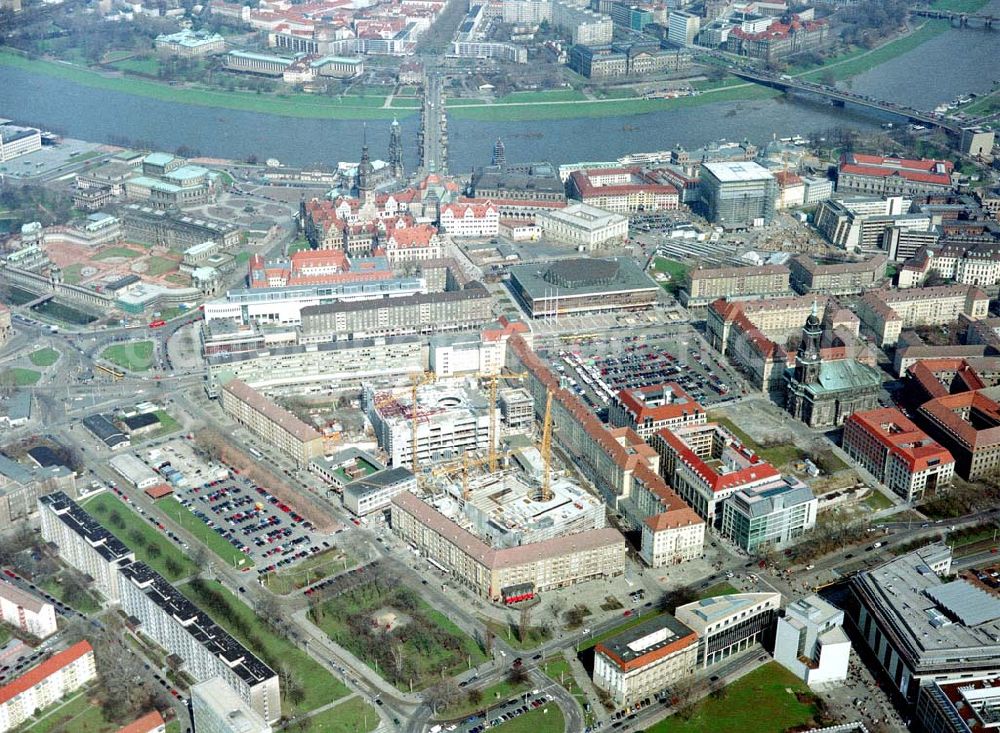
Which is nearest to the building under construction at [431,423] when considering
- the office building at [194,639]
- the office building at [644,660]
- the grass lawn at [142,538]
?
the grass lawn at [142,538]

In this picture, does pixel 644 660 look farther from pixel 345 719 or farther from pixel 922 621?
pixel 345 719

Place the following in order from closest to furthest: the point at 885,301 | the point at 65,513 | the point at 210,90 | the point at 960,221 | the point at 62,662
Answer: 1. the point at 62,662
2. the point at 65,513
3. the point at 885,301
4. the point at 960,221
5. the point at 210,90

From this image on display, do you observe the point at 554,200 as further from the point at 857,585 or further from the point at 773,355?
the point at 857,585

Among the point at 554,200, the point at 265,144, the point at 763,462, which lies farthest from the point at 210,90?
the point at 763,462

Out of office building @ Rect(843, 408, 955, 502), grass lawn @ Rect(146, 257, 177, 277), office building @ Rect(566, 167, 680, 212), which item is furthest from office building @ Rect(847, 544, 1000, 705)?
grass lawn @ Rect(146, 257, 177, 277)

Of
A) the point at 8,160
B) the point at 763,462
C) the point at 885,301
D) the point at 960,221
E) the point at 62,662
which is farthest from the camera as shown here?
the point at 8,160

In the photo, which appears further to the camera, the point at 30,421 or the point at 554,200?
the point at 554,200
